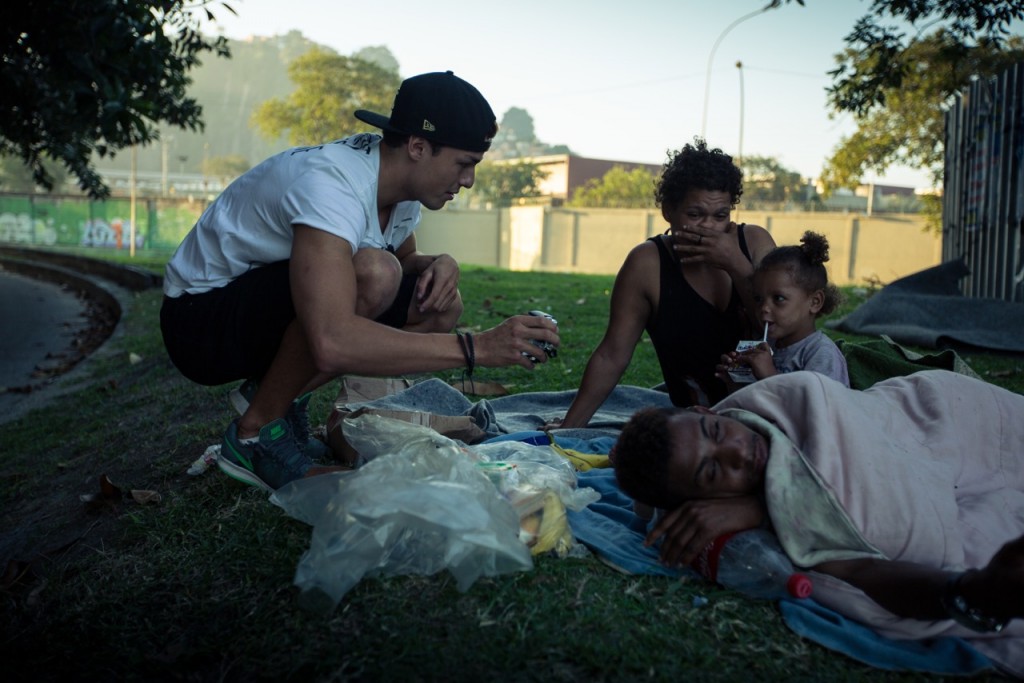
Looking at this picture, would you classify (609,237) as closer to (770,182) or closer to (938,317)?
(770,182)

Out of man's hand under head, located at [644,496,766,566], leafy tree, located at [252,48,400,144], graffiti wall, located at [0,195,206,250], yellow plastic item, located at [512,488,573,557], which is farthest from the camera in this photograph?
leafy tree, located at [252,48,400,144]

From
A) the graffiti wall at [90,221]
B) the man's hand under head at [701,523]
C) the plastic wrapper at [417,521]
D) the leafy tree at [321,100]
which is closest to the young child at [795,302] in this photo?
the man's hand under head at [701,523]

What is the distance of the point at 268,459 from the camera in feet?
9.45

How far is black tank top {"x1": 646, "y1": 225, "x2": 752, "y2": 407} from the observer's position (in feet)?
12.1

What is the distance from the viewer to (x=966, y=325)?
21.7ft

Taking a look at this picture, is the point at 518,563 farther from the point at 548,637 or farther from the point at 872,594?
the point at 872,594

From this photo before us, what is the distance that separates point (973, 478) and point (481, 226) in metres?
40.0

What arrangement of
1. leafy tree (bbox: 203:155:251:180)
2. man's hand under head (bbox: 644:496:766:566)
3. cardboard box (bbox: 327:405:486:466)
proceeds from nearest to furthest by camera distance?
man's hand under head (bbox: 644:496:766:566) → cardboard box (bbox: 327:405:486:466) → leafy tree (bbox: 203:155:251:180)

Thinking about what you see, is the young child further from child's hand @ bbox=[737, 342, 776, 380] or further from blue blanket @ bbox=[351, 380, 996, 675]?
blue blanket @ bbox=[351, 380, 996, 675]

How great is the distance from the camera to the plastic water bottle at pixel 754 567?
2.18 metres

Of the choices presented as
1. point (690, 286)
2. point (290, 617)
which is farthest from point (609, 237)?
point (290, 617)

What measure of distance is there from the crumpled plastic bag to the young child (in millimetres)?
1480

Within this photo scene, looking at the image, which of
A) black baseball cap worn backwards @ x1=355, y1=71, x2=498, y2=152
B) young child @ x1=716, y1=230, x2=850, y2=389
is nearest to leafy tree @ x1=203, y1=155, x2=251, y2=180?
black baseball cap worn backwards @ x1=355, y1=71, x2=498, y2=152

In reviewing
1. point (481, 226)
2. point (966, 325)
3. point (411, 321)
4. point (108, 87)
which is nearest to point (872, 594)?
point (411, 321)
